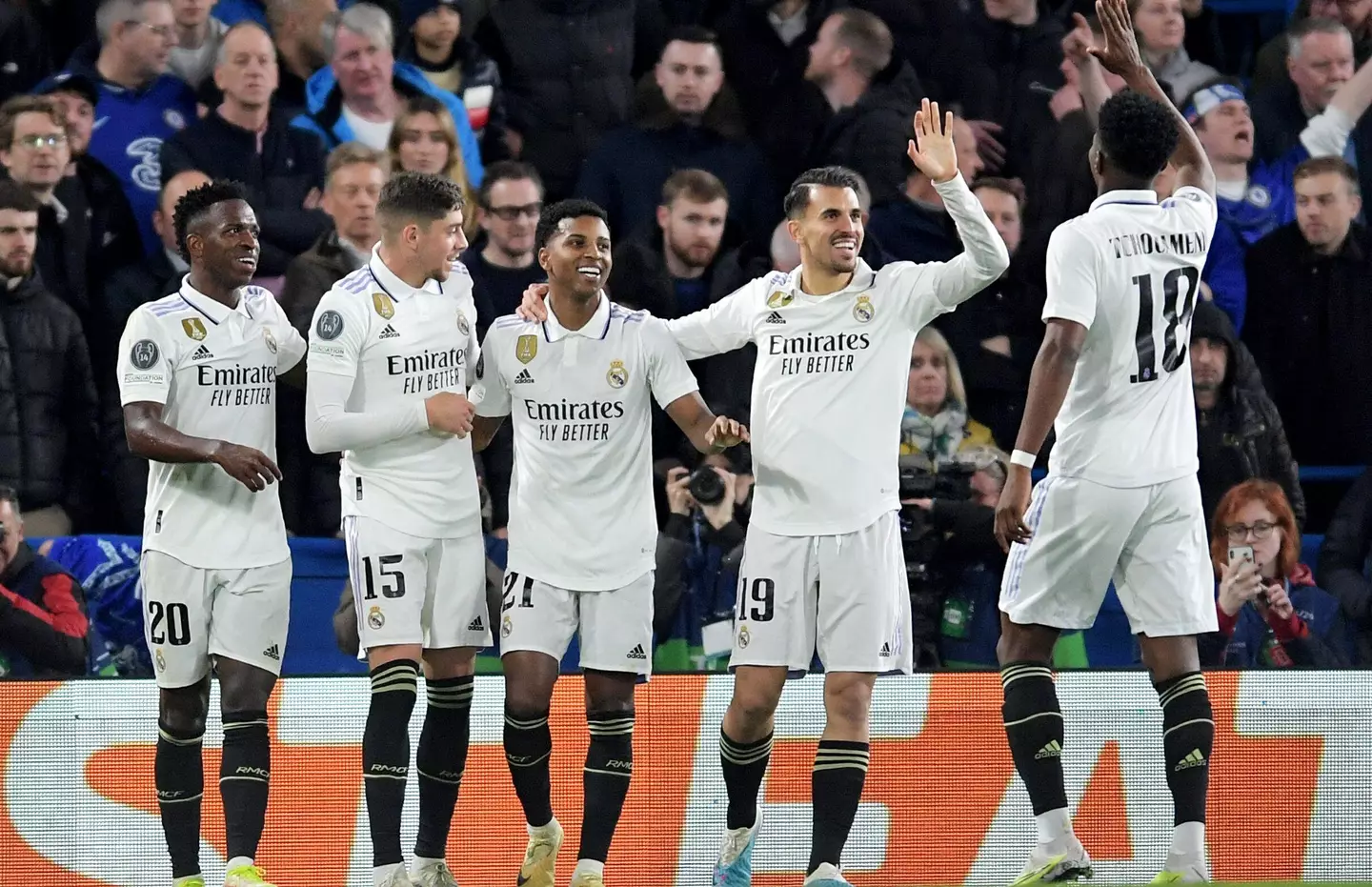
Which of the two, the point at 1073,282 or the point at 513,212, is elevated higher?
the point at 513,212

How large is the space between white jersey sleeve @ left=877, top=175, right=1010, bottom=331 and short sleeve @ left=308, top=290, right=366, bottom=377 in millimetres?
1810

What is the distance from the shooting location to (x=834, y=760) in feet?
20.8

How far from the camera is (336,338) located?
6602 millimetres

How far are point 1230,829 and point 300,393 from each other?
15.3 feet

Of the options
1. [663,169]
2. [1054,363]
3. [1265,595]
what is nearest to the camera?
[1054,363]

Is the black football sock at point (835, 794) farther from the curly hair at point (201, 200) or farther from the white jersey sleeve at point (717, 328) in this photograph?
the curly hair at point (201, 200)

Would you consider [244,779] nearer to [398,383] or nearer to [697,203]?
[398,383]

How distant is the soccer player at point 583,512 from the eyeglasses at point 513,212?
8.54ft

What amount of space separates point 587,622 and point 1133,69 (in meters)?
2.69

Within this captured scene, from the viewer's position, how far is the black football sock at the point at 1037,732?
627 centimetres

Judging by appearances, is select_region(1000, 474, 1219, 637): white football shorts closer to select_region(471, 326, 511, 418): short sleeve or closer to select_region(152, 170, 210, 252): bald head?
select_region(471, 326, 511, 418): short sleeve

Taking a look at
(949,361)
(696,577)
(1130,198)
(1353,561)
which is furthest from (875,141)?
(1130,198)

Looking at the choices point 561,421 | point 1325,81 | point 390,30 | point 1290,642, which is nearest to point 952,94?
point 1325,81

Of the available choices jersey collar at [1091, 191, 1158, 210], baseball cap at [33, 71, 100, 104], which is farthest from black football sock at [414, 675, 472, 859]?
baseball cap at [33, 71, 100, 104]
